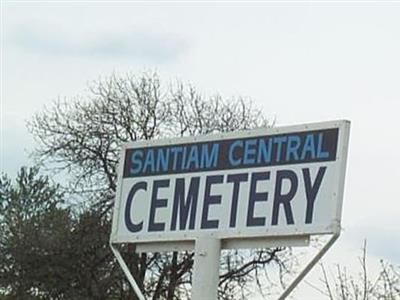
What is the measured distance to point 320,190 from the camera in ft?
34.7

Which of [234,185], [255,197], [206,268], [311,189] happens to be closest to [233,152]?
[234,185]

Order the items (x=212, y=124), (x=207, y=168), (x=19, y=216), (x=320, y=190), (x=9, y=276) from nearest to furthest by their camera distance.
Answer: (x=320, y=190), (x=207, y=168), (x=212, y=124), (x=9, y=276), (x=19, y=216)

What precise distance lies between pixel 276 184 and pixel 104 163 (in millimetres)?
21129

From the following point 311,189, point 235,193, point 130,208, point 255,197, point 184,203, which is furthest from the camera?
point 130,208

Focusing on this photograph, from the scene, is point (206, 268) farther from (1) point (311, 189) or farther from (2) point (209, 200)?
(1) point (311, 189)

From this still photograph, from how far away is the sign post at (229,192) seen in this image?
417 inches

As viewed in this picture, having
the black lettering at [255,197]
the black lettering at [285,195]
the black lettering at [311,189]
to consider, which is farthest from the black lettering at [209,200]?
the black lettering at [311,189]

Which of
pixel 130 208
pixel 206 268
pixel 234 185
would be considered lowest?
pixel 206 268

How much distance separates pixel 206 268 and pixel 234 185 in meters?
0.77

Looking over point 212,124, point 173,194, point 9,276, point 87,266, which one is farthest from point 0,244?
point 173,194

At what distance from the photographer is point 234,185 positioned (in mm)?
11094

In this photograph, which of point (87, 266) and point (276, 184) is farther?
point (87, 266)

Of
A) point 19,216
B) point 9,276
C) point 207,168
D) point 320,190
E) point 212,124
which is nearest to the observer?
point 320,190

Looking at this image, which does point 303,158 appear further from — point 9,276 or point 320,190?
point 9,276
